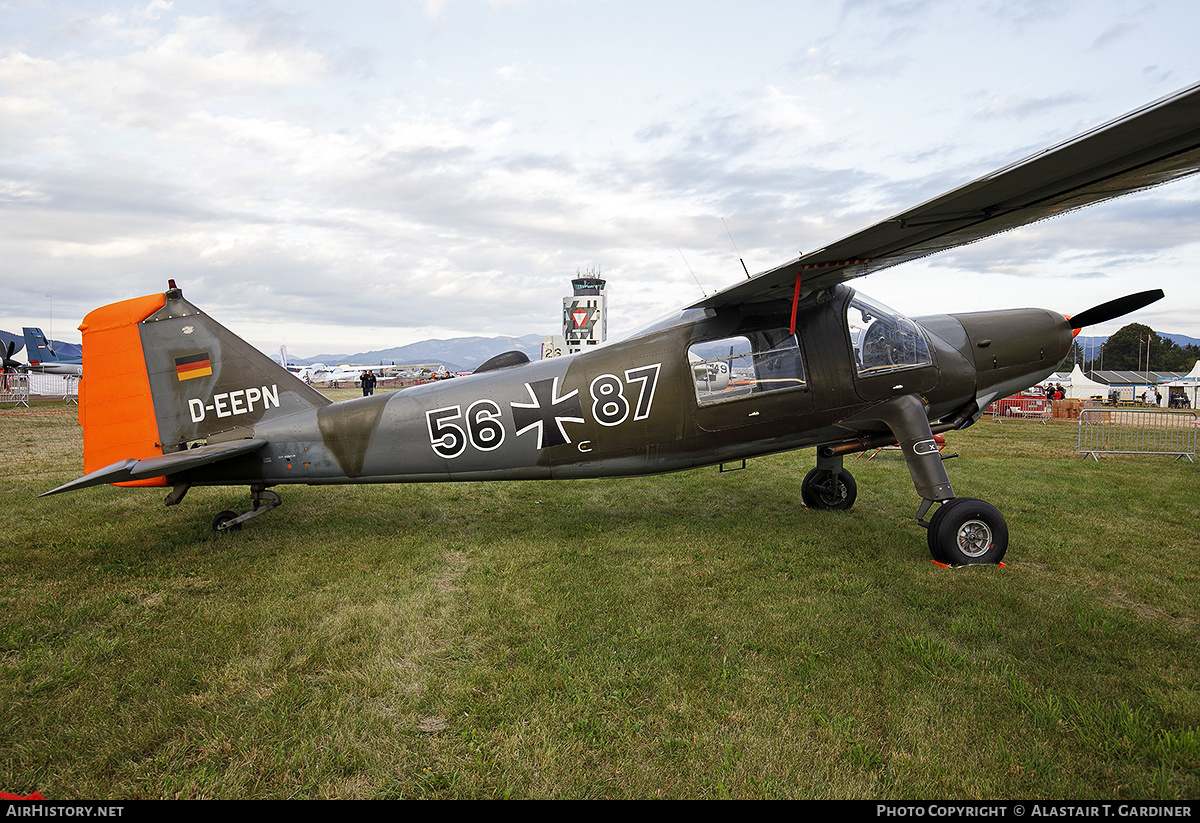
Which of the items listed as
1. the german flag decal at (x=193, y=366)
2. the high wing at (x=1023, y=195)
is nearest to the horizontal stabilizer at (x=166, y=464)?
the german flag decal at (x=193, y=366)

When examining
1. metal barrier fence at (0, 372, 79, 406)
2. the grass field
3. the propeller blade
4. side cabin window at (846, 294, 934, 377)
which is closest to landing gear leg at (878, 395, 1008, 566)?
the grass field

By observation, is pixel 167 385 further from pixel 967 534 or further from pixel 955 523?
pixel 967 534

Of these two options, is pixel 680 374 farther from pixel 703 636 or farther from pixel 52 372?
pixel 52 372

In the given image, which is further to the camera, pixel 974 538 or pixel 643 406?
pixel 643 406

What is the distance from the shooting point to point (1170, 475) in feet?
34.6

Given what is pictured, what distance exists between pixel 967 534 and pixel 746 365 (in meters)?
2.77

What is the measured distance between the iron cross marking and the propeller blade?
608 centimetres

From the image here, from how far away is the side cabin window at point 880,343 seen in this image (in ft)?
21.5

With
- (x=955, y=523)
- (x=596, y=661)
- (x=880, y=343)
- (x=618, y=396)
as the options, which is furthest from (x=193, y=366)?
(x=955, y=523)

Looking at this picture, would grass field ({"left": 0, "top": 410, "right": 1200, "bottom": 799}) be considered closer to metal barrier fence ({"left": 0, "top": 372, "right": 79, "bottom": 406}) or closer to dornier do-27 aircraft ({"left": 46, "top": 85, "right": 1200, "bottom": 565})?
dornier do-27 aircraft ({"left": 46, "top": 85, "right": 1200, "bottom": 565})

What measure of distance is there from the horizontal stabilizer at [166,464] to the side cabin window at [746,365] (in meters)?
4.99

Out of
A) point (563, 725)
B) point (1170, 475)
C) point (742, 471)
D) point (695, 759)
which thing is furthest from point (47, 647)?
point (1170, 475)

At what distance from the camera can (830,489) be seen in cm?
802

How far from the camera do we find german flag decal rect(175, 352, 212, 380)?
648 centimetres
